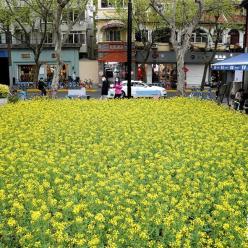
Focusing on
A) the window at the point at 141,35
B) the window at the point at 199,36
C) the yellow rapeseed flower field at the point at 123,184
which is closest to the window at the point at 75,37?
the window at the point at 141,35

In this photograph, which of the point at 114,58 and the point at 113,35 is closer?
the point at 114,58

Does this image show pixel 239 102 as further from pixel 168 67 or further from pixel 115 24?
pixel 168 67

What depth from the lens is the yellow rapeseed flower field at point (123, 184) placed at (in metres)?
4.82

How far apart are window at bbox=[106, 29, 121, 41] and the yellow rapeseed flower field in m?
33.4

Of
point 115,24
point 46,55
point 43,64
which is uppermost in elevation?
point 115,24

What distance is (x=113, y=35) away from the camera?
145 ft

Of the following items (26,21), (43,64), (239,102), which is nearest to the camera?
(239,102)

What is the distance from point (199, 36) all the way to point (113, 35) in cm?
900

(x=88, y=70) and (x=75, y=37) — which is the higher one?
(x=75, y=37)

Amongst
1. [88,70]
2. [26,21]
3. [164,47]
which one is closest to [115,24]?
[164,47]

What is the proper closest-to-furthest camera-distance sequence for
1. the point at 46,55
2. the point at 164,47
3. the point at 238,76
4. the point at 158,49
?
the point at 238,76, the point at 158,49, the point at 164,47, the point at 46,55

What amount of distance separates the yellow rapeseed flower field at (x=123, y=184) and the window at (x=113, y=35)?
33.4m

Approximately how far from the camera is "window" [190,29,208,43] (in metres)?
44.9

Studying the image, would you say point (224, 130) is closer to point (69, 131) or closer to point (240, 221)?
point (69, 131)
